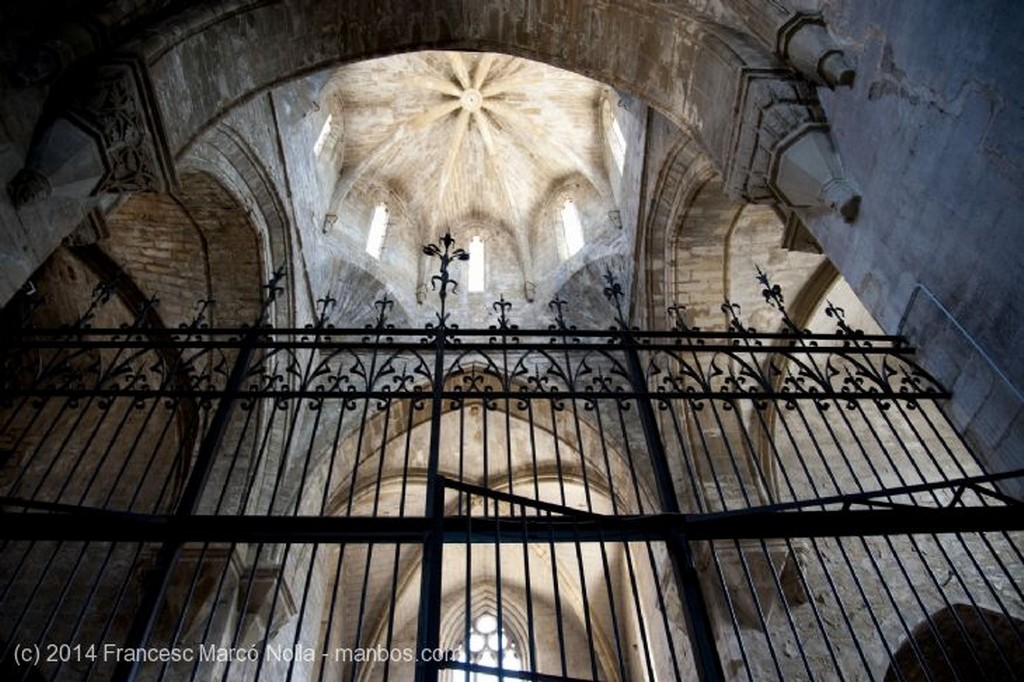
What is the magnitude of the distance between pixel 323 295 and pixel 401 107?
603cm

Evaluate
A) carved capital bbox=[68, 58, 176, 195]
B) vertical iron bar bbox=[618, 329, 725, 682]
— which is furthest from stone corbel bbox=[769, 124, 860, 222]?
carved capital bbox=[68, 58, 176, 195]

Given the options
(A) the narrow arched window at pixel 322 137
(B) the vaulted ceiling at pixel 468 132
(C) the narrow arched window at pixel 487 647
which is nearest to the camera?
(A) the narrow arched window at pixel 322 137

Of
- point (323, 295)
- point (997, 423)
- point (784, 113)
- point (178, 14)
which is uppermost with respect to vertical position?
point (323, 295)

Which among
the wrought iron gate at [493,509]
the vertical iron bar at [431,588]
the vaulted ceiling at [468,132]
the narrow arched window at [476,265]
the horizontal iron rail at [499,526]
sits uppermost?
the vaulted ceiling at [468,132]

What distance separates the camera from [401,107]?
15.1m

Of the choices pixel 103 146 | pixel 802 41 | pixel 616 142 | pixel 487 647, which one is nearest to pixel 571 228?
pixel 616 142

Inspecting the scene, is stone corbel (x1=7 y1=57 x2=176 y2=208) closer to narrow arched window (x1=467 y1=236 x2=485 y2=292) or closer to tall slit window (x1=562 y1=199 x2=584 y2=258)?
tall slit window (x1=562 y1=199 x2=584 y2=258)

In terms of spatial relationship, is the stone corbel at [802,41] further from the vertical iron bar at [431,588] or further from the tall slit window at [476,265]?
the tall slit window at [476,265]

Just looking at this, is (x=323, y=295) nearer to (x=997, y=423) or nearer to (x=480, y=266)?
(x=480, y=266)

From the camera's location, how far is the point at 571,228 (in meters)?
14.1

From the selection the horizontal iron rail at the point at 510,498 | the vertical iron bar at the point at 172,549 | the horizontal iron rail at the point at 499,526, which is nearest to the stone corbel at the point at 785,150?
the horizontal iron rail at the point at 499,526

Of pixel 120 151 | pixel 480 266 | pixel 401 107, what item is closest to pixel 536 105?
pixel 401 107

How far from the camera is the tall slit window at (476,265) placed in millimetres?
14203

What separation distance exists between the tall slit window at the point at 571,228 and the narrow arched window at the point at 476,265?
2036 mm
